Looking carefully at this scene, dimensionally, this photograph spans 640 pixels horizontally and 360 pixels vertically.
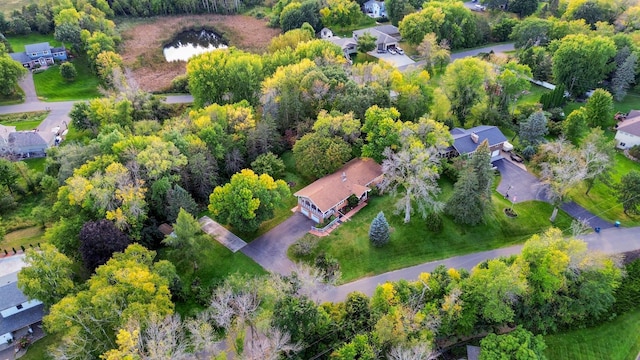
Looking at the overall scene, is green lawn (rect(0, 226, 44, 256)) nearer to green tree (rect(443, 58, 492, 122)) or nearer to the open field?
green tree (rect(443, 58, 492, 122))

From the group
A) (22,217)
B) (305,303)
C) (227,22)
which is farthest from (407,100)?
(227,22)

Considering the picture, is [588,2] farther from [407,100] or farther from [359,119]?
[359,119]

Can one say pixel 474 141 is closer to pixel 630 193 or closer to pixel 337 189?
pixel 630 193

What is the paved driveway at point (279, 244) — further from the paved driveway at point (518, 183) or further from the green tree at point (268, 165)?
the paved driveway at point (518, 183)

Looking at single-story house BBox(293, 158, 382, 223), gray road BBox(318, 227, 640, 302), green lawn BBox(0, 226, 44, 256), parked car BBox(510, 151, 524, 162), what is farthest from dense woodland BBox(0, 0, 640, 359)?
parked car BBox(510, 151, 524, 162)

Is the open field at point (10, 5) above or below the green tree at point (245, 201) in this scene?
above

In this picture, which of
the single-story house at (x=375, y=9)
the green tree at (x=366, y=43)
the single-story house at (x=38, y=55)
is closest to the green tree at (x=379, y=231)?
the green tree at (x=366, y=43)
